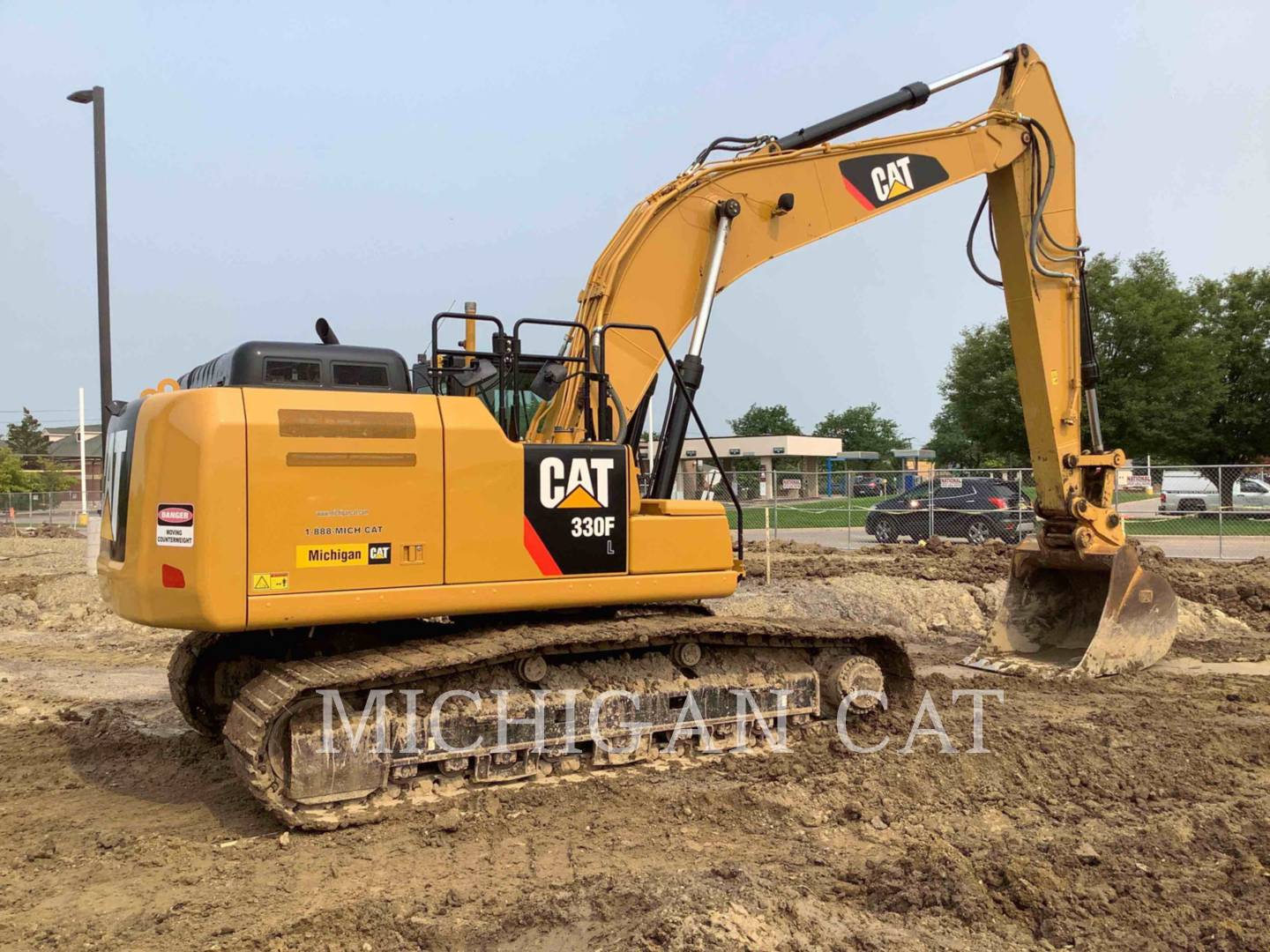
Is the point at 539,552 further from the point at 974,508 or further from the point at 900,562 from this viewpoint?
the point at 974,508

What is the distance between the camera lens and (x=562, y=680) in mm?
5910

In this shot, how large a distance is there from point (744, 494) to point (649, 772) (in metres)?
20.7

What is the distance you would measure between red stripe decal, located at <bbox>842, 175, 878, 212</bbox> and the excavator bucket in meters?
3.52

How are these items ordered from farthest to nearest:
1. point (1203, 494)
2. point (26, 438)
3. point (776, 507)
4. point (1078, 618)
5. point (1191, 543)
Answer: point (26, 438)
point (776, 507)
point (1203, 494)
point (1191, 543)
point (1078, 618)

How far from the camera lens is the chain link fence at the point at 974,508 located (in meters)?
20.4

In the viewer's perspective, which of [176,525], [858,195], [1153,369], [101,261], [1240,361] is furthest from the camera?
[1240,361]

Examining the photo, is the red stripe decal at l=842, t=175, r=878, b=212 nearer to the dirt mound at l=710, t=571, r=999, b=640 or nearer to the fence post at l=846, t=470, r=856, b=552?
the dirt mound at l=710, t=571, r=999, b=640

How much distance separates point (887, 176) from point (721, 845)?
5.14m

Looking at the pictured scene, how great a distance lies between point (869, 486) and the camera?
77.7 ft

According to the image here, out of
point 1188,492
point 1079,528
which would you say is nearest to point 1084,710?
point 1079,528

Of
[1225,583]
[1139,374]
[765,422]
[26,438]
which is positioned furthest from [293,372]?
[765,422]

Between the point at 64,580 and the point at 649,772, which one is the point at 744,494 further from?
the point at 649,772

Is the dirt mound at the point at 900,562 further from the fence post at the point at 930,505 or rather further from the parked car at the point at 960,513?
the fence post at the point at 930,505

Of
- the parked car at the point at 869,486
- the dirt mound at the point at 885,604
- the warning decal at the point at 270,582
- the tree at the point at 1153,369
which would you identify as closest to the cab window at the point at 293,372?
the warning decal at the point at 270,582
